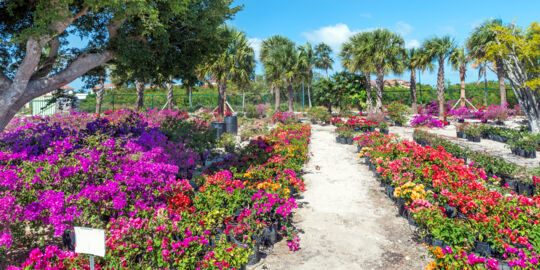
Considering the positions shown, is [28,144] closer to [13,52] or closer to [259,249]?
[13,52]

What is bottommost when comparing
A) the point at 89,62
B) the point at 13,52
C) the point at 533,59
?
the point at 89,62

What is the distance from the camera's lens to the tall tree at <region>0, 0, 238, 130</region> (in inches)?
174

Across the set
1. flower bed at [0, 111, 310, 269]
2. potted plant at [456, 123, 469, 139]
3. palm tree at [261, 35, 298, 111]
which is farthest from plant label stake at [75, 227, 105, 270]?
palm tree at [261, 35, 298, 111]

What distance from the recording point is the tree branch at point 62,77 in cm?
503

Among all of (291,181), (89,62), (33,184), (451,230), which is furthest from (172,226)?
(89,62)

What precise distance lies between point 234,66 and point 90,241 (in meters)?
17.3

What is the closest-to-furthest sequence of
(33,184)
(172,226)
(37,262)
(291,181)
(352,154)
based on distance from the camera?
(37,262), (172,226), (33,184), (291,181), (352,154)

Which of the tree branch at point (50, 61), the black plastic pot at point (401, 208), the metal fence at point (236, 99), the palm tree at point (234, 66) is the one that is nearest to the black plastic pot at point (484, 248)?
the black plastic pot at point (401, 208)

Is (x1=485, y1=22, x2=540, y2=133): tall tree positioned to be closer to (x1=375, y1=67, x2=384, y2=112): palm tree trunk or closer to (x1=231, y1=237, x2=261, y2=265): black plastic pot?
(x1=375, y1=67, x2=384, y2=112): palm tree trunk

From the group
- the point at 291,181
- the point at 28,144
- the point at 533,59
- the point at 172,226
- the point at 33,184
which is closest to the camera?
the point at 172,226

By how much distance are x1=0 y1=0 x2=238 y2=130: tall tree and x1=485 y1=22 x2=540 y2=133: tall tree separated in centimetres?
1371

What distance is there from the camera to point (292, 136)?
10.4 metres

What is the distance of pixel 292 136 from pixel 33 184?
780 centimetres

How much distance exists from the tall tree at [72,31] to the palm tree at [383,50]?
1409 centimetres
